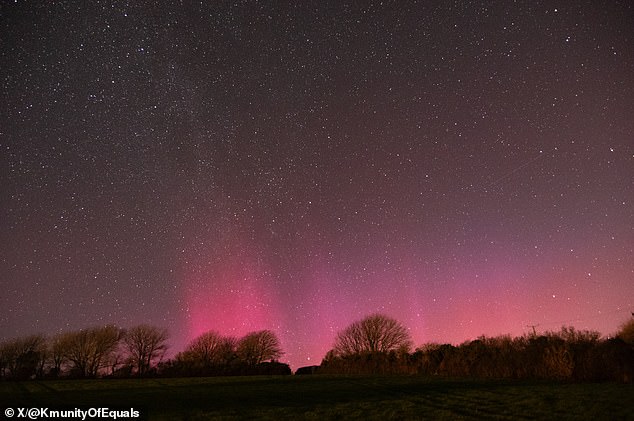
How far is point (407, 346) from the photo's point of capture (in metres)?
75.2

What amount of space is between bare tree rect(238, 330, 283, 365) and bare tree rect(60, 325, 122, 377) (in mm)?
26688

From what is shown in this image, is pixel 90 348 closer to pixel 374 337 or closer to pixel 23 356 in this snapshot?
pixel 23 356

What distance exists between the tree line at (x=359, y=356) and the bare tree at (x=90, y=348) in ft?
0.57

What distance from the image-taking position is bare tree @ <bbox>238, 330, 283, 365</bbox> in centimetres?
8138

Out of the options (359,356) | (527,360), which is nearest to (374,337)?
(359,356)

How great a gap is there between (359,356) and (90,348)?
5540cm

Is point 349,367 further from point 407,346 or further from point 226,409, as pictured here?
point 226,409

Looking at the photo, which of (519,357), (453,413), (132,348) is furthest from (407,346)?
(453,413)

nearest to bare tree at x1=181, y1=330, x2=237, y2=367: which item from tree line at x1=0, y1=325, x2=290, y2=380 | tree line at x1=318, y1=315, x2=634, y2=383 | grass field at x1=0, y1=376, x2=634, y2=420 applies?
tree line at x1=0, y1=325, x2=290, y2=380

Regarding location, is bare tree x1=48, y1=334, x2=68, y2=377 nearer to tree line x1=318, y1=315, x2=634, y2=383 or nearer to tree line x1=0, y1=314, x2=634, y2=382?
tree line x1=0, y1=314, x2=634, y2=382

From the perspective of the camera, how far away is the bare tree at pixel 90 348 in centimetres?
7669

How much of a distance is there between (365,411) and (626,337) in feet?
130

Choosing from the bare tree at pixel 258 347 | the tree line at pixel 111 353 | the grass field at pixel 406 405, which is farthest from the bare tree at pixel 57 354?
the grass field at pixel 406 405

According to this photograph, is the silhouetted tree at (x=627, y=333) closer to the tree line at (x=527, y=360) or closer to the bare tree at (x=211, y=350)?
the tree line at (x=527, y=360)
